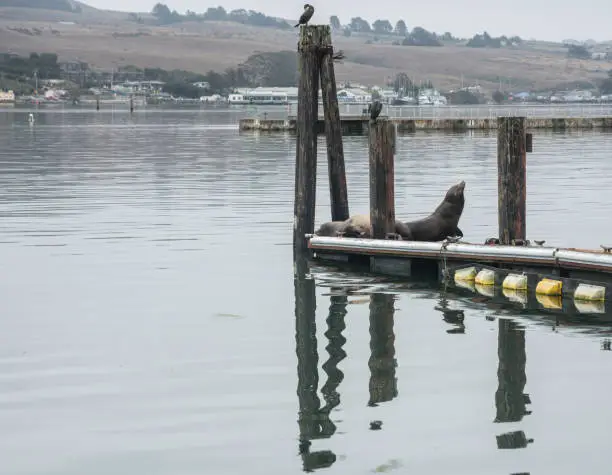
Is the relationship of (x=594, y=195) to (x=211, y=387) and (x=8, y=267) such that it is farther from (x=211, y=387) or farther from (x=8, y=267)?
(x=211, y=387)

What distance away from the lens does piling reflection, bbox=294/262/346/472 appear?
44.7ft

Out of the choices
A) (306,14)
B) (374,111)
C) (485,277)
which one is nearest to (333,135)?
(306,14)

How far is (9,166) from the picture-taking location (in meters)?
63.7

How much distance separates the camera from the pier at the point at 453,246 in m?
22.1

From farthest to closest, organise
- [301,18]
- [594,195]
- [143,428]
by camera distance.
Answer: [594,195]
[301,18]
[143,428]

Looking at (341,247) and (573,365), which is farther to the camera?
(341,247)

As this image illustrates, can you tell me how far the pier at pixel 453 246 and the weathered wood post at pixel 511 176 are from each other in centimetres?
2

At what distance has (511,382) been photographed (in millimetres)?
16547

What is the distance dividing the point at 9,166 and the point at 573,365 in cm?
4988

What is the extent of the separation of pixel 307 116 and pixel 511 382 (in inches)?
482

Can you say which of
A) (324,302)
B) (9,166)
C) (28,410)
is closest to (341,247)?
(324,302)

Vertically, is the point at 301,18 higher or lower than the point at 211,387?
higher

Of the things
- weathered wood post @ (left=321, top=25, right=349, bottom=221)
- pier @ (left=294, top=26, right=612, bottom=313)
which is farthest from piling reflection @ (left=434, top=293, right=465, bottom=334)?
weathered wood post @ (left=321, top=25, right=349, bottom=221)

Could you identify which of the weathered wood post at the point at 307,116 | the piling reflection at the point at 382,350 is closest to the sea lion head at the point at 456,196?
the weathered wood post at the point at 307,116
